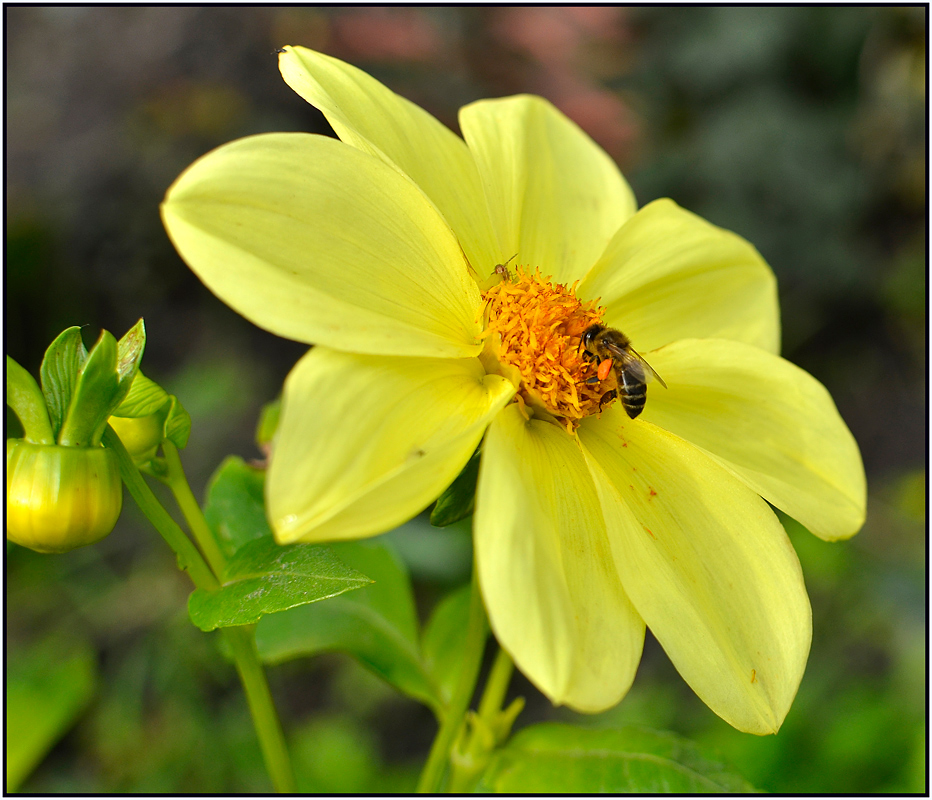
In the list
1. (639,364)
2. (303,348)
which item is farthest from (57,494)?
(303,348)

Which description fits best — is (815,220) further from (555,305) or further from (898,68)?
(555,305)

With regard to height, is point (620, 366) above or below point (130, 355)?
below

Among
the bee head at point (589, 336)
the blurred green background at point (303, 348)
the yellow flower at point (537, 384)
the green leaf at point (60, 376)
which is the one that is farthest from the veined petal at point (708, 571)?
the blurred green background at point (303, 348)

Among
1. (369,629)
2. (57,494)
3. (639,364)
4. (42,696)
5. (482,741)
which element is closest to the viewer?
(57,494)

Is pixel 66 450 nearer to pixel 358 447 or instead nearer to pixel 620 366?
pixel 358 447

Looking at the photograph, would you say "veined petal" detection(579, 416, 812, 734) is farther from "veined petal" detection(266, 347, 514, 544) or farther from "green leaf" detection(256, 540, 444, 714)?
"green leaf" detection(256, 540, 444, 714)

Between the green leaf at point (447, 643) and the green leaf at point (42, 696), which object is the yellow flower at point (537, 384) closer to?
the green leaf at point (447, 643)
